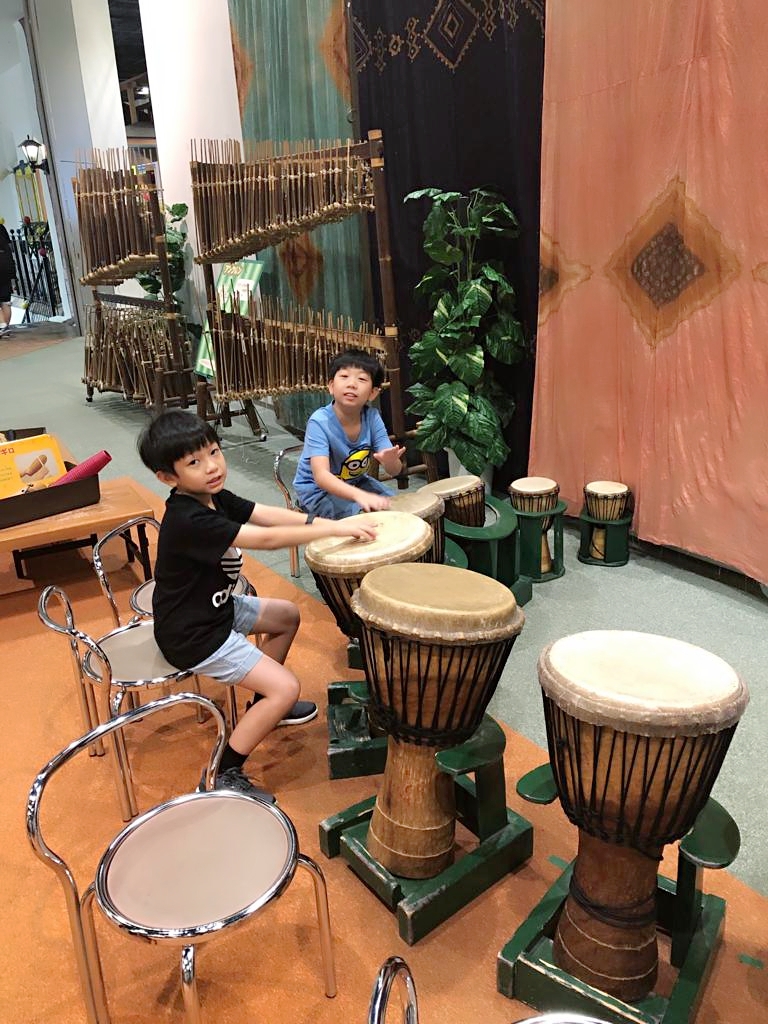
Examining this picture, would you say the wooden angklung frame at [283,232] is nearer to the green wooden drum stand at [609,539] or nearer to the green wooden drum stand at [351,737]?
the green wooden drum stand at [609,539]

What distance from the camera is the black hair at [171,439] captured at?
6.72ft

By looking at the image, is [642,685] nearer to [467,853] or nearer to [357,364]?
[467,853]

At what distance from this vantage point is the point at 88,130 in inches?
414

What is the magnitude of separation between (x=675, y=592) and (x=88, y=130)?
1029cm

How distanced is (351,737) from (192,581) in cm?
68

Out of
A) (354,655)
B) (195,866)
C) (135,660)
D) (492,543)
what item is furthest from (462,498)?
(195,866)

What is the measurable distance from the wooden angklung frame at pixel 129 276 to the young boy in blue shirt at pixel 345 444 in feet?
12.2

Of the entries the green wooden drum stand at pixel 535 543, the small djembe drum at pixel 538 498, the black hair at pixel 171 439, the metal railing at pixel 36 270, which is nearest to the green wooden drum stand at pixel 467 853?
the black hair at pixel 171 439

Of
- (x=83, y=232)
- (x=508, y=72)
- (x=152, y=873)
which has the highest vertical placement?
(x=508, y=72)

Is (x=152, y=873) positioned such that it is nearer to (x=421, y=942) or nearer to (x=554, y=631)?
(x=421, y=942)

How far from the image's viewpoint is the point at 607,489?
3.64 m

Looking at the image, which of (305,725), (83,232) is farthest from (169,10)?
(305,725)

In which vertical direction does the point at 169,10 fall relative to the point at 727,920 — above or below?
above

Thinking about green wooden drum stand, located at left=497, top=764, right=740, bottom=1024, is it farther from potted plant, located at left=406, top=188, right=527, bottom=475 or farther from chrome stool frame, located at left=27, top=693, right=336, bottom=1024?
potted plant, located at left=406, top=188, right=527, bottom=475
